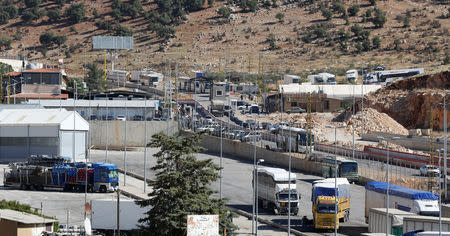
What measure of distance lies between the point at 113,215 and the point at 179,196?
9039 millimetres

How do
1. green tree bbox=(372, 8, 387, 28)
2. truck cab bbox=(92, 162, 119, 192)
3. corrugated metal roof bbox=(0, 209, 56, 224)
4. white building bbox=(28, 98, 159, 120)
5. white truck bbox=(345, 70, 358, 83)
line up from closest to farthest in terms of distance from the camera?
corrugated metal roof bbox=(0, 209, 56, 224), truck cab bbox=(92, 162, 119, 192), white building bbox=(28, 98, 159, 120), white truck bbox=(345, 70, 358, 83), green tree bbox=(372, 8, 387, 28)

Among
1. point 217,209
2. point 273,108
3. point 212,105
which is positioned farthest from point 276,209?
point 273,108

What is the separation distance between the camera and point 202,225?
45156 mm

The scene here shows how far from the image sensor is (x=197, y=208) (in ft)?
158

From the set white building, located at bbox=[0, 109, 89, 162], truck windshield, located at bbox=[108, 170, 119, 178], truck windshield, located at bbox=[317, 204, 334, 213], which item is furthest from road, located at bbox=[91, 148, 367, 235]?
truck windshield, located at bbox=[108, 170, 119, 178]

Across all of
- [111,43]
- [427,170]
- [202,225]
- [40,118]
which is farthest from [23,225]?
[111,43]

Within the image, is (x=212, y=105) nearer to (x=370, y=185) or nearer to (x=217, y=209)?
(x=370, y=185)

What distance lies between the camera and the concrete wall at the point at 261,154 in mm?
85625

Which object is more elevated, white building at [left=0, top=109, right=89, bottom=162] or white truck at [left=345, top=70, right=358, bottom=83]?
white truck at [left=345, top=70, right=358, bottom=83]

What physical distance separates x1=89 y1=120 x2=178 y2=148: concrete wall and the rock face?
32536 mm

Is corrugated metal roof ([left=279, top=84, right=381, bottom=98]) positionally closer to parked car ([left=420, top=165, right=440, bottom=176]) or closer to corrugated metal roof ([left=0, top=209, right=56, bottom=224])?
parked car ([left=420, top=165, right=440, bottom=176])

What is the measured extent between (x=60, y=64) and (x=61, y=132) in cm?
9246

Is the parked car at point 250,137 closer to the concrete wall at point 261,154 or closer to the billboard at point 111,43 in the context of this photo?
the concrete wall at point 261,154

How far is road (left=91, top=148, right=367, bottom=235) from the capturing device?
59781 millimetres
